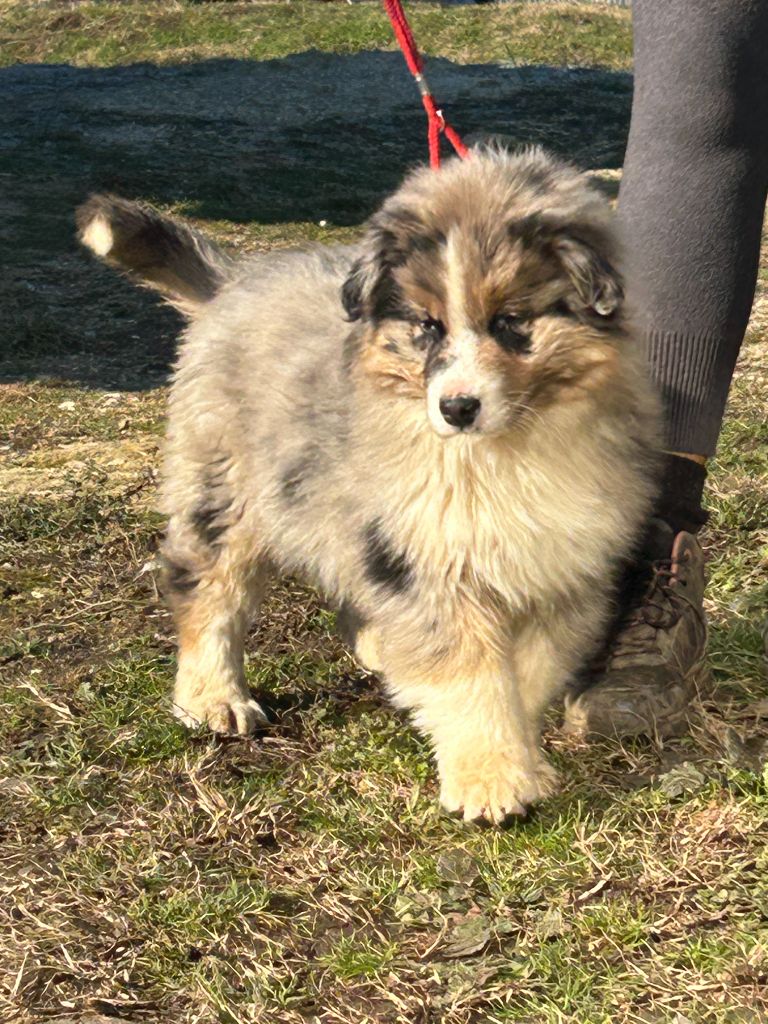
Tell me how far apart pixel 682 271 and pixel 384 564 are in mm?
1057

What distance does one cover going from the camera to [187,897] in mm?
2547

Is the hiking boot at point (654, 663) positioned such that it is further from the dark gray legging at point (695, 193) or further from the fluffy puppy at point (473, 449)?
the dark gray legging at point (695, 193)

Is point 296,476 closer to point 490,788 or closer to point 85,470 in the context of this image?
point 490,788

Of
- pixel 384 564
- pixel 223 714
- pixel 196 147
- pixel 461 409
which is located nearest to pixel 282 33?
pixel 196 147

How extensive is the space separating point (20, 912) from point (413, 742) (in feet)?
3.04

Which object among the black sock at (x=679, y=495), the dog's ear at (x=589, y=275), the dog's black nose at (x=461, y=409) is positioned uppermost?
the dog's ear at (x=589, y=275)

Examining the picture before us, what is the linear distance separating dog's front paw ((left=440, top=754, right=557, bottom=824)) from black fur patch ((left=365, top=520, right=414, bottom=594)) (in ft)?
1.21

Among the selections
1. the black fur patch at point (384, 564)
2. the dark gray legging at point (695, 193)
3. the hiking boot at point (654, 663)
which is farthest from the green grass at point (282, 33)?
the black fur patch at point (384, 564)

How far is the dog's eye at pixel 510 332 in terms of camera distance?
8.37 ft

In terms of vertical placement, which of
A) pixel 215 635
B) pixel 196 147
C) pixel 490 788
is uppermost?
pixel 490 788

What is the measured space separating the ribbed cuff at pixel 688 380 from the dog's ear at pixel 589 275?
2.39 feet

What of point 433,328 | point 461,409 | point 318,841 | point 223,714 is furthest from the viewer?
point 223,714

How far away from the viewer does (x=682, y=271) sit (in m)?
3.24

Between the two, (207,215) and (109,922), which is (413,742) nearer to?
(109,922)
